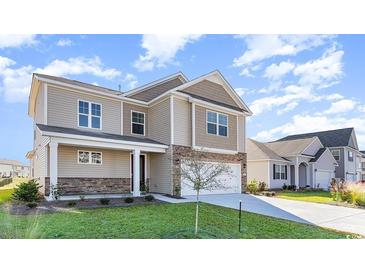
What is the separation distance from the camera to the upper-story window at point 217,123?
16033 mm

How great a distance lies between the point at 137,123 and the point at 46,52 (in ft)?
19.7

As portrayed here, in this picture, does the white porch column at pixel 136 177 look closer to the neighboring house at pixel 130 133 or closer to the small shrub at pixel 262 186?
the neighboring house at pixel 130 133

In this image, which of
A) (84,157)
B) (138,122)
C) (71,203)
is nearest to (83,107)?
(84,157)

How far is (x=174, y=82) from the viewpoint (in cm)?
1816

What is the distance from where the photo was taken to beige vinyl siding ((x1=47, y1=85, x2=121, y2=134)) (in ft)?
41.8

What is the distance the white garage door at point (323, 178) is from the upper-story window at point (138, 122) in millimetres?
18865

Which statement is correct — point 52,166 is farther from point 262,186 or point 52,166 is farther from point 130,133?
point 262,186

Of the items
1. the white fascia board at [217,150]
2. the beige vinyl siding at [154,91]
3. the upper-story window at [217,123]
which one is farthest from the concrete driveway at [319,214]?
the beige vinyl siding at [154,91]

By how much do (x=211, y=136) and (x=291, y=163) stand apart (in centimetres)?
1290

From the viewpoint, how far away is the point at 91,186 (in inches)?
531

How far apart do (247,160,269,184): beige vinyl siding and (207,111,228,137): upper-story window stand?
8.54 m
